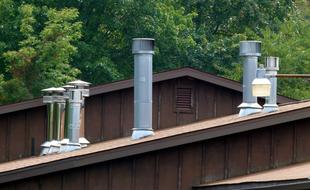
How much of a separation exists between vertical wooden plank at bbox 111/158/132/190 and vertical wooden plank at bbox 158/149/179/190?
0.42m

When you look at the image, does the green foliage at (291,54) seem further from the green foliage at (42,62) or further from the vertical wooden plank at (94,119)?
the vertical wooden plank at (94,119)

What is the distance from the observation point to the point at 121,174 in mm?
19391

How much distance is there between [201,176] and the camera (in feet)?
63.1

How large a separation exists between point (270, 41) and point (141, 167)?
102 ft

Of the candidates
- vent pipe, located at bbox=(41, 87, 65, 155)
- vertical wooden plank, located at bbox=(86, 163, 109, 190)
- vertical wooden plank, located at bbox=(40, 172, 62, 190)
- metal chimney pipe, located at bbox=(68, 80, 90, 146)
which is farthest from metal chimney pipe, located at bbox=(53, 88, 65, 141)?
vertical wooden plank, located at bbox=(86, 163, 109, 190)

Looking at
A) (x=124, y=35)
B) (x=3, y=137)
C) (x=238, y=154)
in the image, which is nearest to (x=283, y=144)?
(x=238, y=154)

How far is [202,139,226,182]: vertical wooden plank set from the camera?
19188 mm

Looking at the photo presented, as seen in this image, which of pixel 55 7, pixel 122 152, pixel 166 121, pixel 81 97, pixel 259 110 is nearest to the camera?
pixel 122 152

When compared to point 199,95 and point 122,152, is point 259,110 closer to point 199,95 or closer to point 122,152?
point 122,152

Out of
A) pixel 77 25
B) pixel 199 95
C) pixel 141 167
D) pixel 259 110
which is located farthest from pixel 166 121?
pixel 77 25

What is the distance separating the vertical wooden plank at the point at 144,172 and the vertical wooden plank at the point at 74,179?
2.52 feet

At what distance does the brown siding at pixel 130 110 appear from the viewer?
29188 mm

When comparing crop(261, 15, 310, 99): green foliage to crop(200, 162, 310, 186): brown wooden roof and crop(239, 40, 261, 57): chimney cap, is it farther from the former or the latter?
crop(200, 162, 310, 186): brown wooden roof

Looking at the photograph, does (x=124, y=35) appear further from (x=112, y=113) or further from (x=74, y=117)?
(x=74, y=117)
